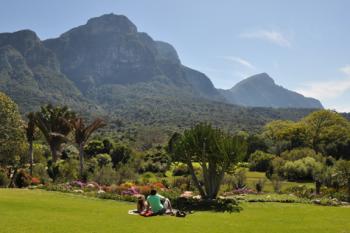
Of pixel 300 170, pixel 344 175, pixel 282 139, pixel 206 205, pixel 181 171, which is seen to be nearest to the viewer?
pixel 206 205

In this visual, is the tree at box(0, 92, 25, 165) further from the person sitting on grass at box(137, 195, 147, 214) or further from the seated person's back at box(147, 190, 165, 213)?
the seated person's back at box(147, 190, 165, 213)

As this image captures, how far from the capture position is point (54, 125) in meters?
40.1

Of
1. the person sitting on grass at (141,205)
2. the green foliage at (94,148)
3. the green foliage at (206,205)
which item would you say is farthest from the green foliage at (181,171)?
the person sitting on grass at (141,205)

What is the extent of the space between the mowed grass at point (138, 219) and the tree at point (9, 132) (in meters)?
17.1

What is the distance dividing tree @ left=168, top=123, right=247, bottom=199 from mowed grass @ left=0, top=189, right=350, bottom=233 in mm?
2480

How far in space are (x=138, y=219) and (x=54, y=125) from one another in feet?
87.3

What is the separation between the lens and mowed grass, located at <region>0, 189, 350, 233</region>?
44.0ft

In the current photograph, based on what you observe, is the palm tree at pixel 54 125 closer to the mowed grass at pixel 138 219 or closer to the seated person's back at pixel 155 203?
the mowed grass at pixel 138 219

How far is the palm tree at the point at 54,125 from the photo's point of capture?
125ft

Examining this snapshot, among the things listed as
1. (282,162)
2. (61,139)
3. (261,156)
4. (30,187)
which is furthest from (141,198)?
(261,156)

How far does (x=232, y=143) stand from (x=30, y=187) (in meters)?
12.8

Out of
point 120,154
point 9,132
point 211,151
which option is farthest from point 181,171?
point 211,151

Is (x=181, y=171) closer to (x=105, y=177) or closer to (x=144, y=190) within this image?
(x=105, y=177)

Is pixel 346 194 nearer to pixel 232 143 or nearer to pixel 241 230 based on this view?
pixel 232 143
